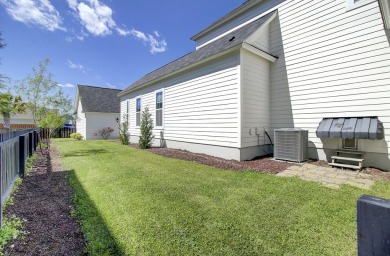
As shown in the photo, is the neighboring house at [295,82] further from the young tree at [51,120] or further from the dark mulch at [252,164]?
the young tree at [51,120]

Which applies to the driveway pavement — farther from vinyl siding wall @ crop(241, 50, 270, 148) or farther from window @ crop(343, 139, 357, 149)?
vinyl siding wall @ crop(241, 50, 270, 148)

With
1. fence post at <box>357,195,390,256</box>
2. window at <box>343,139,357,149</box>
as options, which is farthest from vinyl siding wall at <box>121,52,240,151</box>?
fence post at <box>357,195,390,256</box>

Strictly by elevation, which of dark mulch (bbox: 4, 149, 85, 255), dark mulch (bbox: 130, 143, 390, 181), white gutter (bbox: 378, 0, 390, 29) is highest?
white gutter (bbox: 378, 0, 390, 29)

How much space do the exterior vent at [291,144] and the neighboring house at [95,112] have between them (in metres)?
18.5

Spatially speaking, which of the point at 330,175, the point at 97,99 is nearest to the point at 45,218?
the point at 330,175

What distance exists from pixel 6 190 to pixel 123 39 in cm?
1533

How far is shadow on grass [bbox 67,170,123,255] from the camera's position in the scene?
2250 mm

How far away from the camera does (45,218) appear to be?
3020 mm

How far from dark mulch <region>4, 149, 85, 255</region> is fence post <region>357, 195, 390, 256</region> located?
8.58ft

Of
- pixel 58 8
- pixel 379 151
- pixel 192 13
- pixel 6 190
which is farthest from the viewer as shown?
pixel 192 13

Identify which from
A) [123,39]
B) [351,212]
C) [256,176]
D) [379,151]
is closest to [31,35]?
[123,39]

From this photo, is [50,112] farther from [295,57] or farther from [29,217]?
[295,57]

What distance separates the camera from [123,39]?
16203mm

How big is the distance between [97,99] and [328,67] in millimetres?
21989
